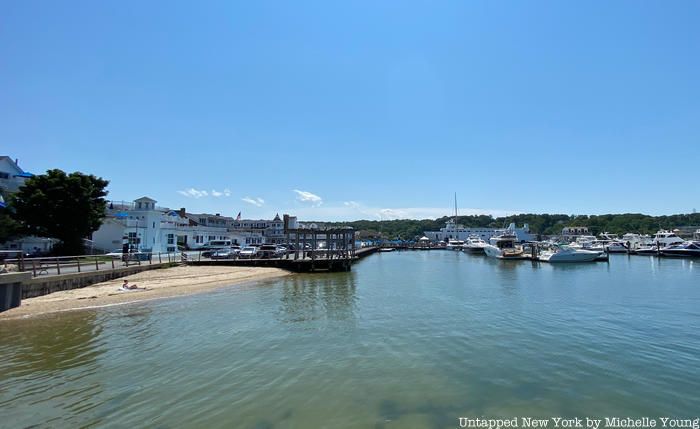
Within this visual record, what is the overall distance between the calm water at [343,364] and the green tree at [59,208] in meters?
25.6

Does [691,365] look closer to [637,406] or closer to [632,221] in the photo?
[637,406]

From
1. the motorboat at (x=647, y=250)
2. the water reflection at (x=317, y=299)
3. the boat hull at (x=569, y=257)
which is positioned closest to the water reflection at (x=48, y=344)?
the water reflection at (x=317, y=299)

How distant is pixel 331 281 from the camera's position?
118 feet

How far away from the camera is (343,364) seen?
12.0 m

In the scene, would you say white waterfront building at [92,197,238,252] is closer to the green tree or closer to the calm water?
the green tree

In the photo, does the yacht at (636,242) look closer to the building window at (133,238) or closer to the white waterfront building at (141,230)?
the white waterfront building at (141,230)

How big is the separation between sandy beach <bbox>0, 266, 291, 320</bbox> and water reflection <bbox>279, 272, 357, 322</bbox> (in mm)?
5454

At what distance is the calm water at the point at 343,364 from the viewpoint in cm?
887

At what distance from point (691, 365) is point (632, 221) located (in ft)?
623

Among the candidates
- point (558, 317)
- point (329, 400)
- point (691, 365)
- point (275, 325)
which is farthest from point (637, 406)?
point (275, 325)

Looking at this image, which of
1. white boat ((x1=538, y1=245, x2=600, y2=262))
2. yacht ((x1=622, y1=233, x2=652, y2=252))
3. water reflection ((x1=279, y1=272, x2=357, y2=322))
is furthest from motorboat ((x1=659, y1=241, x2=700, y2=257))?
water reflection ((x1=279, y1=272, x2=357, y2=322))

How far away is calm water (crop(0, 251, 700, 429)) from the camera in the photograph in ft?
29.1

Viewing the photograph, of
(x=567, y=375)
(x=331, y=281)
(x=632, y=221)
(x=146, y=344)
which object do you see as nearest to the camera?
(x=567, y=375)

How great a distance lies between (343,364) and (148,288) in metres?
20.6
